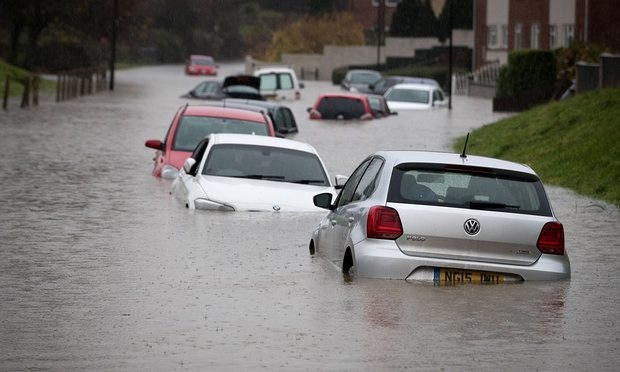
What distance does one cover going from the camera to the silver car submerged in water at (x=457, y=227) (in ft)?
42.1

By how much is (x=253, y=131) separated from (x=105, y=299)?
492 inches

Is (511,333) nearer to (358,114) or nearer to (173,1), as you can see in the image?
(358,114)

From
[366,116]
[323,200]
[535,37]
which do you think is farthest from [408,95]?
[323,200]

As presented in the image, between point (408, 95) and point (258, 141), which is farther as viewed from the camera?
point (408, 95)

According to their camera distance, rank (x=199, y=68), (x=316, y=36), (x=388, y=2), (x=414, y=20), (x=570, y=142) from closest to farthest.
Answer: (x=570, y=142)
(x=199, y=68)
(x=414, y=20)
(x=316, y=36)
(x=388, y=2)

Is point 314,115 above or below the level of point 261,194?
above

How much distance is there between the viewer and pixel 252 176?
68.0 feet

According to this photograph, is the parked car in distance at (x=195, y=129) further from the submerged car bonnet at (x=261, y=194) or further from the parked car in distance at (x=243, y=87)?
the parked car in distance at (x=243, y=87)

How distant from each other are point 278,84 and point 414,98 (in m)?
6.68

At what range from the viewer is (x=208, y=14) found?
527 feet

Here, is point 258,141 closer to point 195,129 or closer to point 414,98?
point 195,129

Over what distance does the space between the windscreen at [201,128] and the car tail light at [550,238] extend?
12.5m

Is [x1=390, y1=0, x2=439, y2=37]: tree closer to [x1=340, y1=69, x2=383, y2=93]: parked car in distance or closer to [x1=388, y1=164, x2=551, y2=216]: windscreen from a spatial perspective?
[x1=340, y1=69, x2=383, y2=93]: parked car in distance

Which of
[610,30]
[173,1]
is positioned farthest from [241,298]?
[173,1]
